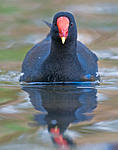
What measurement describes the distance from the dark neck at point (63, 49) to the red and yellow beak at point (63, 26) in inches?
13.5

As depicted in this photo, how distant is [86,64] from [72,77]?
48 centimetres

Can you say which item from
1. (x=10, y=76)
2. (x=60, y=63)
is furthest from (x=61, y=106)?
(x=10, y=76)

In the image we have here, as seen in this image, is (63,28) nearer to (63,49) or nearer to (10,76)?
(63,49)

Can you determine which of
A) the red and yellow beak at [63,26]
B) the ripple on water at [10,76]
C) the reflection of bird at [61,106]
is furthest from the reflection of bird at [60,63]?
the reflection of bird at [61,106]

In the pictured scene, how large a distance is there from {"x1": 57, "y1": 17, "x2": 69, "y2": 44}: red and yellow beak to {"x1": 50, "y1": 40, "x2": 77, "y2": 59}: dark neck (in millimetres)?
344

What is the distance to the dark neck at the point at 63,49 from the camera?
14.6ft

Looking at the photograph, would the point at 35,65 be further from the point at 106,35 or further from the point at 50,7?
the point at 50,7

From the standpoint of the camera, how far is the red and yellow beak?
4.08m

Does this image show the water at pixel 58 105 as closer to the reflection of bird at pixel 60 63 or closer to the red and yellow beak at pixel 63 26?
the reflection of bird at pixel 60 63

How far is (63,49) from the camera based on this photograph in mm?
4500

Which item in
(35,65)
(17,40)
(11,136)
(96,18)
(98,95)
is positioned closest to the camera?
(11,136)

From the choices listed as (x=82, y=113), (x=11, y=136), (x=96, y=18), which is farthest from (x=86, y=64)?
(x=96, y=18)

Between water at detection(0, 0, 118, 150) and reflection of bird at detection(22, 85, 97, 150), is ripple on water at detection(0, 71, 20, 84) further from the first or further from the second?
reflection of bird at detection(22, 85, 97, 150)

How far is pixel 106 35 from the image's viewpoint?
7320 millimetres
